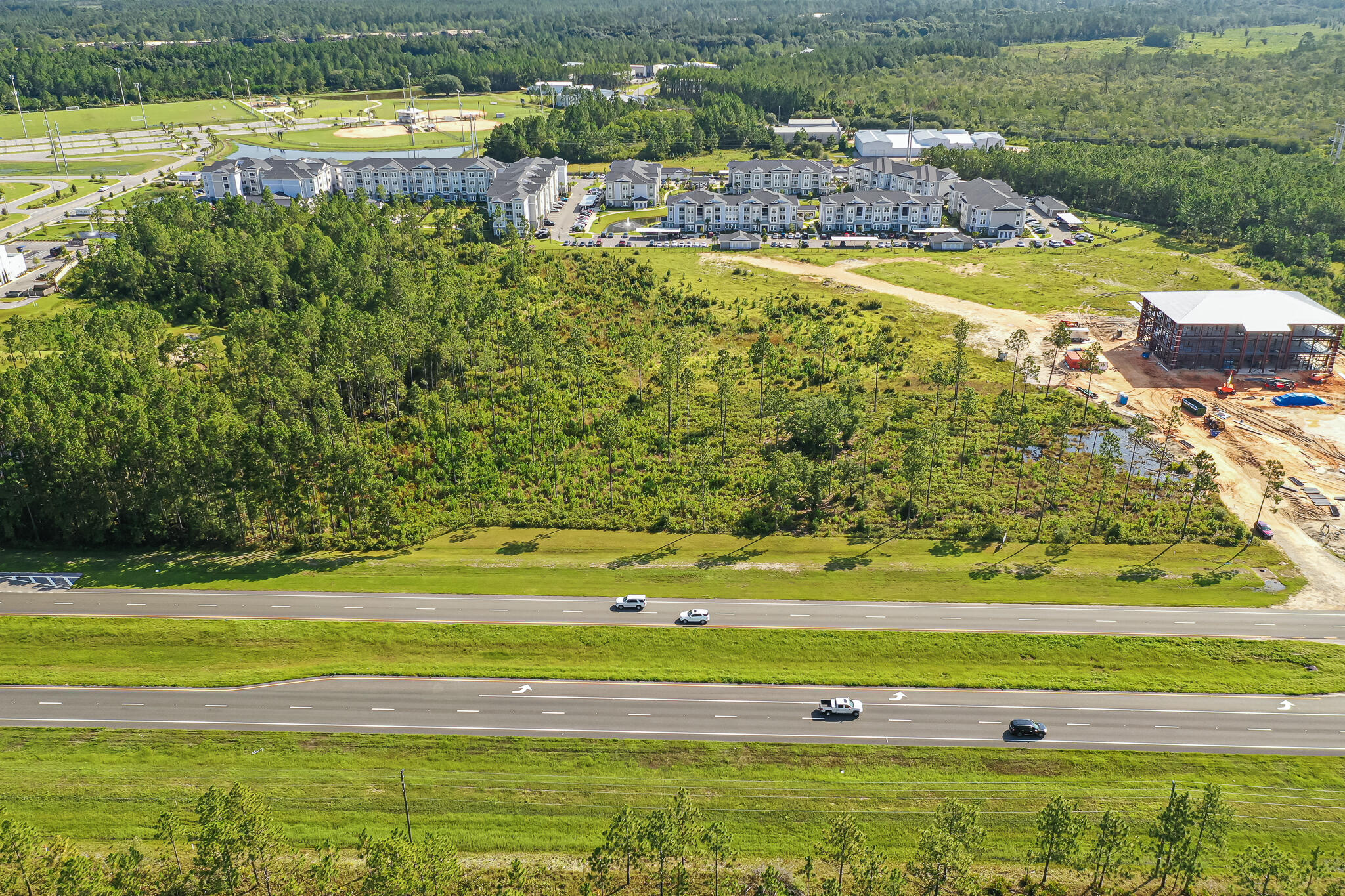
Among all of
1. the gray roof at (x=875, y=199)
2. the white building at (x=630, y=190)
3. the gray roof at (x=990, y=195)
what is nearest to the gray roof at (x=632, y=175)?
the white building at (x=630, y=190)

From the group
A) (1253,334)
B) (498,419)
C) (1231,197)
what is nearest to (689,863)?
(498,419)

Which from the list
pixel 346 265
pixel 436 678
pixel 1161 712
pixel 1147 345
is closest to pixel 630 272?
pixel 346 265

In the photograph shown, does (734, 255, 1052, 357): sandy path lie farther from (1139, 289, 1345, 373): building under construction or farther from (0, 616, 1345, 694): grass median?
(0, 616, 1345, 694): grass median

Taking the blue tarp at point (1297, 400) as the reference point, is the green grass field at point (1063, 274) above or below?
above

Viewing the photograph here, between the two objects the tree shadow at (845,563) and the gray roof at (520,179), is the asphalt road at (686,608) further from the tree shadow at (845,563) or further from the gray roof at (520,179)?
the gray roof at (520,179)

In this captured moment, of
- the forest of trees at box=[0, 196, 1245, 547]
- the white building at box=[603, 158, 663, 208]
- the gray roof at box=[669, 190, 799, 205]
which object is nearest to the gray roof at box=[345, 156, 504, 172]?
the white building at box=[603, 158, 663, 208]

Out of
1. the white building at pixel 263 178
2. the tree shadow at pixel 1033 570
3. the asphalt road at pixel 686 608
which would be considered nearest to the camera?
Answer: the asphalt road at pixel 686 608

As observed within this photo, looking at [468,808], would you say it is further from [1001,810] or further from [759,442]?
[759,442]
